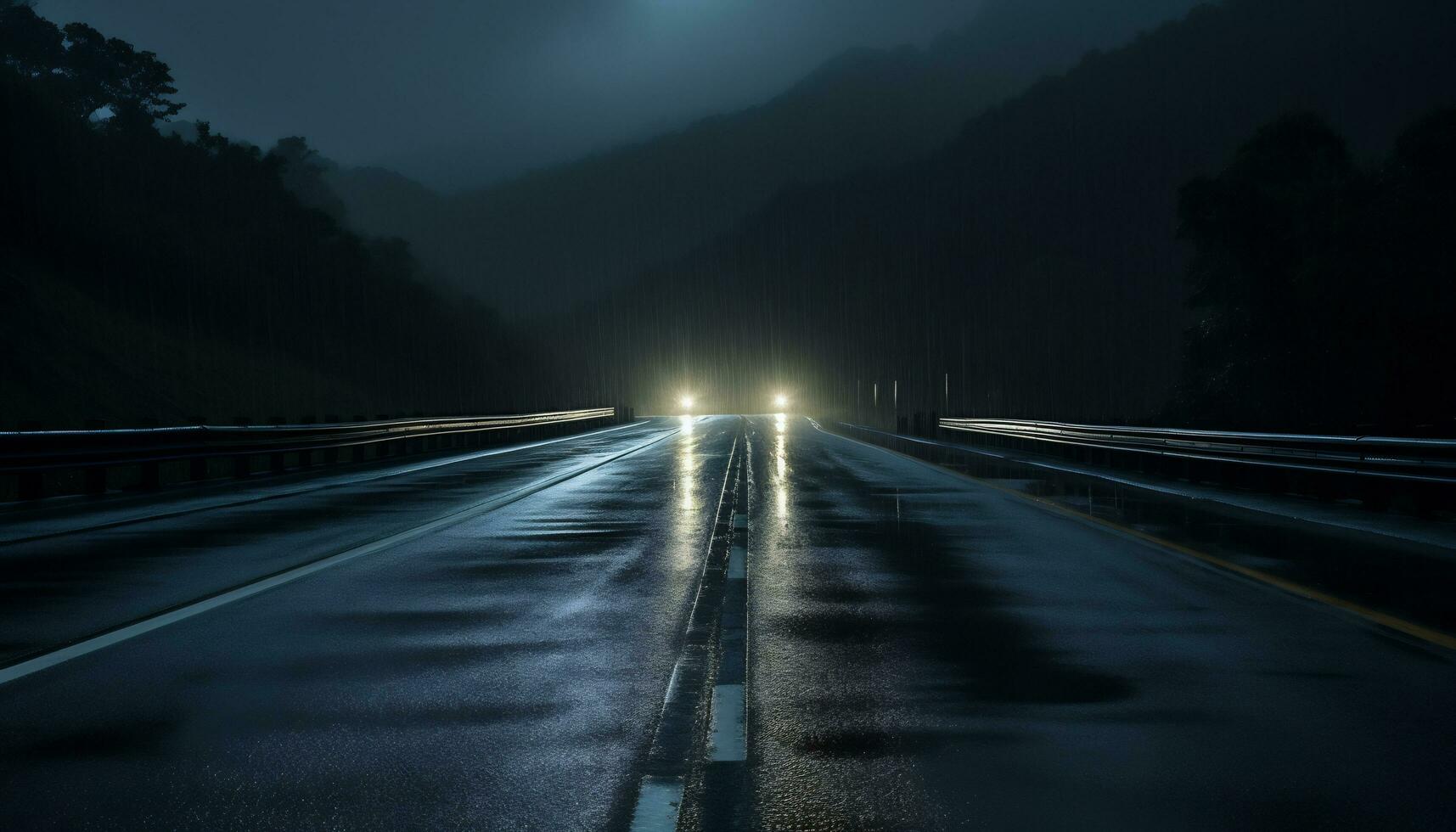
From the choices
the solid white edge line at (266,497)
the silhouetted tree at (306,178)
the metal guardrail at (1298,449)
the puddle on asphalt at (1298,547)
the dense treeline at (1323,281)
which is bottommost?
the puddle on asphalt at (1298,547)

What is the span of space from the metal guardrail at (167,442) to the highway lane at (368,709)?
339 inches

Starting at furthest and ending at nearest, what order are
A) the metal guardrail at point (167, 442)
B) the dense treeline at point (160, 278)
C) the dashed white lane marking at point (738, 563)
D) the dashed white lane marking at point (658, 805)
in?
the dense treeline at point (160, 278) < the metal guardrail at point (167, 442) < the dashed white lane marking at point (738, 563) < the dashed white lane marking at point (658, 805)

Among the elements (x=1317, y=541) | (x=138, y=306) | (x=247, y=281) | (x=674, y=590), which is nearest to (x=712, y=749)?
(x=674, y=590)

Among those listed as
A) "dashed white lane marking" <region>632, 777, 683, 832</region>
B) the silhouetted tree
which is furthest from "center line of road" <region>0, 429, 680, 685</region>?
the silhouetted tree

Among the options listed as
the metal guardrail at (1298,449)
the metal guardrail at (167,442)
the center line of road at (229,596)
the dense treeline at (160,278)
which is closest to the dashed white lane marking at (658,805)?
the center line of road at (229,596)

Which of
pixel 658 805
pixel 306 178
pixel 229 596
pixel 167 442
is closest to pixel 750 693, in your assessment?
pixel 658 805

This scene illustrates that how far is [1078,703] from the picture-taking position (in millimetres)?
5984

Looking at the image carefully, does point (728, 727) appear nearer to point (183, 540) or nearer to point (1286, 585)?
point (1286, 585)

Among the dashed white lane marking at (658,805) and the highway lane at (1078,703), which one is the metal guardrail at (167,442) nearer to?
the highway lane at (1078,703)

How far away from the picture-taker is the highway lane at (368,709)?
14.9 feet

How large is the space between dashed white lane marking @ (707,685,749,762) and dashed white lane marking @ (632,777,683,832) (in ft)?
1.18

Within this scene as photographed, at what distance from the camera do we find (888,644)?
742 cm

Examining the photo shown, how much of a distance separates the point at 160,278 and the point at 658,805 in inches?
3589

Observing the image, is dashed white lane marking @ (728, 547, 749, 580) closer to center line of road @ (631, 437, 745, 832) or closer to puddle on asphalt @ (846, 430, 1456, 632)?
center line of road @ (631, 437, 745, 832)
